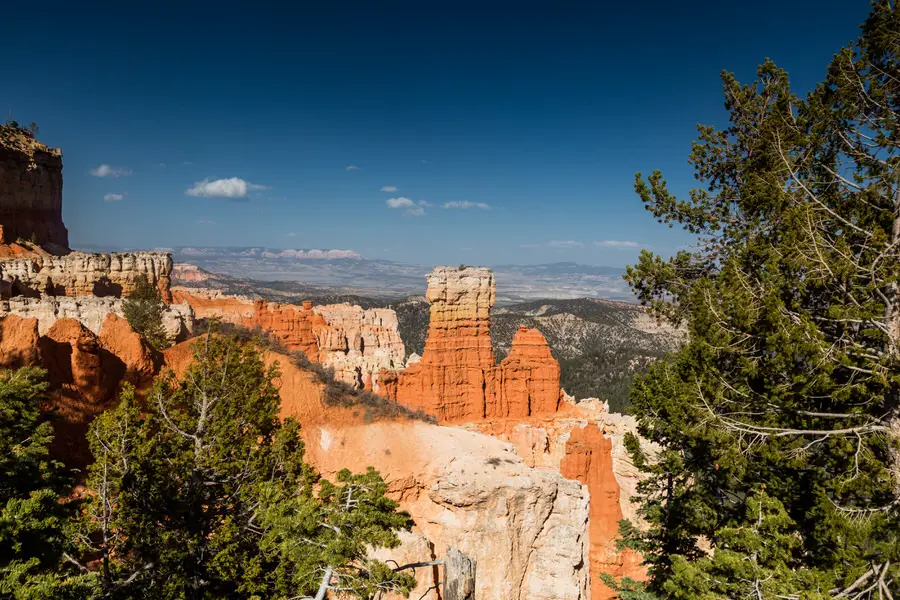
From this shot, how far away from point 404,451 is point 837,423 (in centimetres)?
1172

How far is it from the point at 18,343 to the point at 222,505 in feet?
27.2

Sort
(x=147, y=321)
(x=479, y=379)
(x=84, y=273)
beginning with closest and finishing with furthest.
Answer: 1. (x=147, y=321)
2. (x=84, y=273)
3. (x=479, y=379)

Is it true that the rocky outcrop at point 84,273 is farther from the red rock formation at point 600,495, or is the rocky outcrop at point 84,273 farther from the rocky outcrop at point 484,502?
the red rock formation at point 600,495

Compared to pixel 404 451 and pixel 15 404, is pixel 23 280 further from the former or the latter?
pixel 404 451

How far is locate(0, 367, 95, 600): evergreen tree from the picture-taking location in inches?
273

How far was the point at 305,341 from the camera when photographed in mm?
49031

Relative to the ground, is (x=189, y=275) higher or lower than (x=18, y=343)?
higher

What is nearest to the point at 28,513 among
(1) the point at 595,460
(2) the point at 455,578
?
(2) the point at 455,578

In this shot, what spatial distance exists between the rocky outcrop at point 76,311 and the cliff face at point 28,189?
20567 mm

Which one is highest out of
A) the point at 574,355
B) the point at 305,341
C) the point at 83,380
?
the point at 83,380

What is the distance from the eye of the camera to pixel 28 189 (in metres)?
38.8

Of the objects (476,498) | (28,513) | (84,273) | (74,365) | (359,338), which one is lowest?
(359,338)

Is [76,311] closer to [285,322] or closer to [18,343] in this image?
[18,343]

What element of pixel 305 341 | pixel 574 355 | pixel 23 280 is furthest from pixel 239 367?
pixel 574 355
